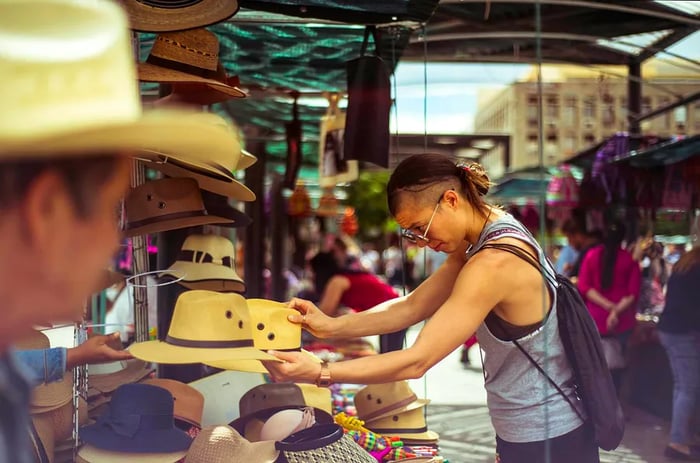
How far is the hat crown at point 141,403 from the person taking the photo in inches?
107

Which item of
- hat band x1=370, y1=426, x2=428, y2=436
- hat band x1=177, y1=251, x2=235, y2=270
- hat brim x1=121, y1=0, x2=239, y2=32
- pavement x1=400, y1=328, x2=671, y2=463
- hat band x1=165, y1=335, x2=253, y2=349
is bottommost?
pavement x1=400, y1=328, x2=671, y2=463

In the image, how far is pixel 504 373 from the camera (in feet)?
8.25

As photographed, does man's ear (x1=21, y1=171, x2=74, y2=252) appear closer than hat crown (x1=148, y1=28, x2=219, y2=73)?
Answer: Yes

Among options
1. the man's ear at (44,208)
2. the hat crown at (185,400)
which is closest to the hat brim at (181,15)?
the hat crown at (185,400)

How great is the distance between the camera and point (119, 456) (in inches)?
104

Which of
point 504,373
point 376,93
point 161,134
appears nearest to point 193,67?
point 376,93

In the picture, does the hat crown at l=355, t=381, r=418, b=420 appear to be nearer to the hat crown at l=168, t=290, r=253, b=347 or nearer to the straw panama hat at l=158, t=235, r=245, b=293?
the straw panama hat at l=158, t=235, r=245, b=293

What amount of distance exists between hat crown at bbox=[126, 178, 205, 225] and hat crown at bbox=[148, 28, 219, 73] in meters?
0.47

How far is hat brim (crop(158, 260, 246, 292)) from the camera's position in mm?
3357

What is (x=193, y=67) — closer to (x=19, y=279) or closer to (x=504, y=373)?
(x=504, y=373)

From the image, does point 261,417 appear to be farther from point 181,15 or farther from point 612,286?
point 612,286

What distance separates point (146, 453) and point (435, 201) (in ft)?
4.13

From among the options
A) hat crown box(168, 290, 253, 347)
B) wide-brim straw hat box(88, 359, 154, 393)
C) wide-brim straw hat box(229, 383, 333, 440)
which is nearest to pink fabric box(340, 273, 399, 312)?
wide-brim straw hat box(229, 383, 333, 440)

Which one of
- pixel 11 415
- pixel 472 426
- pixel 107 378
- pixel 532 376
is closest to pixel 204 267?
pixel 107 378
